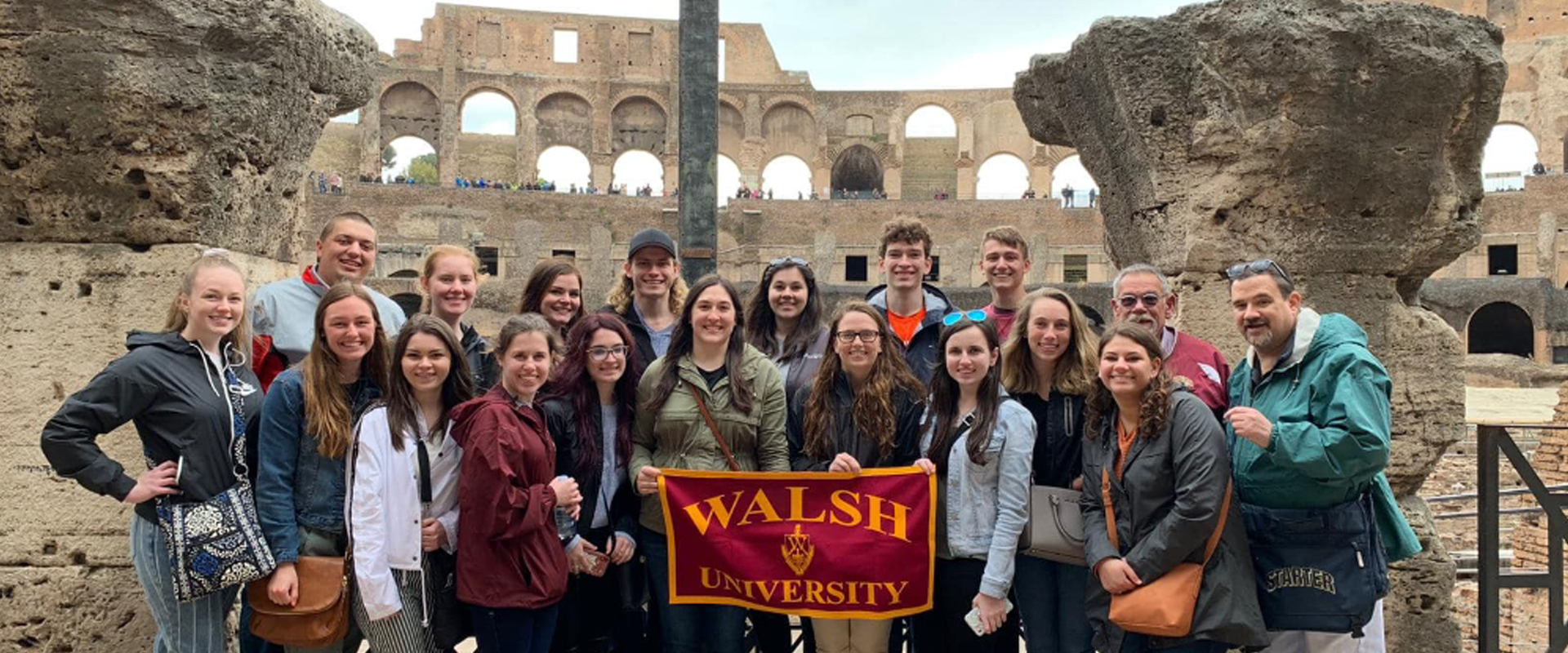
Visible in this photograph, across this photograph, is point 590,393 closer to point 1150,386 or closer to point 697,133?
point 1150,386

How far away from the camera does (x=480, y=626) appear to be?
318cm

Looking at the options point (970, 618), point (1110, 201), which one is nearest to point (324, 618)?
point (970, 618)

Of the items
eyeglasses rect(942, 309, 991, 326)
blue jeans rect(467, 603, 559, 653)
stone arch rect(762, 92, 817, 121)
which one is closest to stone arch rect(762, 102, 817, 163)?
stone arch rect(762, 92, 817, 121)

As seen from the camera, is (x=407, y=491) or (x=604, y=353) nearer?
(x=407, y=491)

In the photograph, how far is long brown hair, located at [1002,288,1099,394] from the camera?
3.34 m

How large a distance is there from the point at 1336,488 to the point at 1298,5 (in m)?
2.29

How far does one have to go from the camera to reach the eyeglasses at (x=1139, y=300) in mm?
3441

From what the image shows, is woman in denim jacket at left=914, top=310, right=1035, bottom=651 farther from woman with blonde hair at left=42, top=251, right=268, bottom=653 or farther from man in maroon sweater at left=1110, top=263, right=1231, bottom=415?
woman with blonde hair at left=42, top=251, right=268, bottom=653

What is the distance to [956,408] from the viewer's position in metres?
3.42

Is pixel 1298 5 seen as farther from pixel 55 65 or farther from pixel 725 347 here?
pixel 55 65

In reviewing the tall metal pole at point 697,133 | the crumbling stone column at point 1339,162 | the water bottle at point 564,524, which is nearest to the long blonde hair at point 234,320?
the water bottle at point 564,524

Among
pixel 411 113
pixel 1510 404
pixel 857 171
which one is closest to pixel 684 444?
pixel 1510 404

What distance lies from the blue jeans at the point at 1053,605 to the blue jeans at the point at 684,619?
1.00 m

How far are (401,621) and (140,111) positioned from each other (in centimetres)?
221
